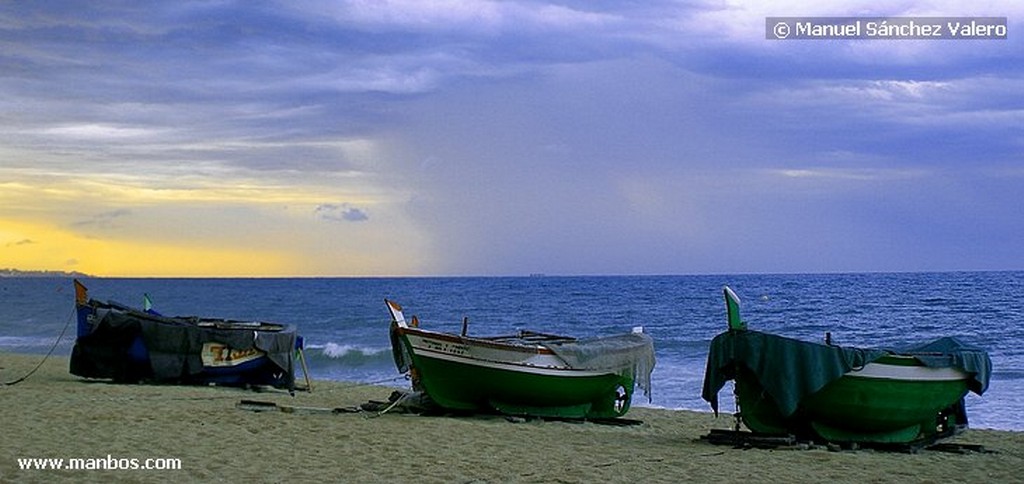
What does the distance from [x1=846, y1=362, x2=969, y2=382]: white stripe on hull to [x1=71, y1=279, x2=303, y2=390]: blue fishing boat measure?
9984 mm

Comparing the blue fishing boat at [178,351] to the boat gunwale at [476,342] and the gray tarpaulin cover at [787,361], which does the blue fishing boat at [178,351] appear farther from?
the gray tarpaulin cover at [787,361]

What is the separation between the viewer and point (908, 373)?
38.7ft

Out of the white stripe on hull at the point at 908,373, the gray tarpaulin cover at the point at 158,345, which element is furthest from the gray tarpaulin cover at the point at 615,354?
the gray tarpaulin cover at the point at 158,345

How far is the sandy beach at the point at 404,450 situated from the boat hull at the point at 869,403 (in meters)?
0.35

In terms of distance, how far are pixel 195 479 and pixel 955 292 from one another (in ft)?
221

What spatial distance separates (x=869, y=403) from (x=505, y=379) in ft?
15.2

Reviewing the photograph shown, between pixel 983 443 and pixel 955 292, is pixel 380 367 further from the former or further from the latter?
pixel 955 292

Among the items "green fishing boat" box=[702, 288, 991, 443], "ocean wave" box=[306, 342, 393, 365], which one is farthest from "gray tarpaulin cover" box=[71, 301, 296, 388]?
"ocean wave" box=[306, 342, 393, 365]

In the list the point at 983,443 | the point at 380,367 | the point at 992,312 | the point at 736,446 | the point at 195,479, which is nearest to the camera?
the point at 195,479

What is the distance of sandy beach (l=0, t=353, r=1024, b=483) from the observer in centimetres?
965

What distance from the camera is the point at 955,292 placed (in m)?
68.6

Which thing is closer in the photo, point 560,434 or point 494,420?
point 560,434

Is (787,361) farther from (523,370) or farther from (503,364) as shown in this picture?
(503,364)

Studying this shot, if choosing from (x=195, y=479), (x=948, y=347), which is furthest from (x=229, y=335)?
Result: (x=948, y=347)
